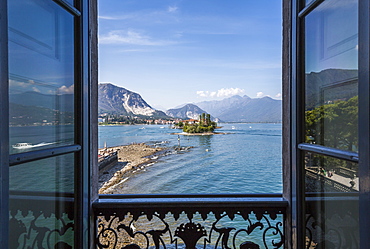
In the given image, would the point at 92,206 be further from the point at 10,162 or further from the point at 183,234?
the point at 10,162

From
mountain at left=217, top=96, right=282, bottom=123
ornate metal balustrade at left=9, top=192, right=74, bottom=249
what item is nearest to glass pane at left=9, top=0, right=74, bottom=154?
ornate metal balustrade at left=9, top=192, right=74, bottom=249

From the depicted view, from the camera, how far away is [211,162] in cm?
1809

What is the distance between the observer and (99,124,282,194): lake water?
12.9 m

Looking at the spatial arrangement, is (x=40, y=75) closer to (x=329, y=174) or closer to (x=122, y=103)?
(x=329, y=174)

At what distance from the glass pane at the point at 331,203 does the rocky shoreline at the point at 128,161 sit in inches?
474

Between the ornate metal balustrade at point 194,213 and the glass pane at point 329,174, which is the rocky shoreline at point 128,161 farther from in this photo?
the glass pane at point 329,174

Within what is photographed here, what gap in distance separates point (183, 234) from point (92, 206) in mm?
476

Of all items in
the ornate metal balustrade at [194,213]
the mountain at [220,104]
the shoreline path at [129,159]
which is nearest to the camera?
the ornate metal balustrade at [194,213]

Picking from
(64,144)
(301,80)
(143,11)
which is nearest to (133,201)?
(64,144)

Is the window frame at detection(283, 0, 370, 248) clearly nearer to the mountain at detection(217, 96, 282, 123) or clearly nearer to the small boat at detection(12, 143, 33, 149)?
the small boat at detection(12, 143, 33, 149)

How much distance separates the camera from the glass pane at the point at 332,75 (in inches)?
30.5

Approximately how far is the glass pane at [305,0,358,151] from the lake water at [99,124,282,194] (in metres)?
9.88

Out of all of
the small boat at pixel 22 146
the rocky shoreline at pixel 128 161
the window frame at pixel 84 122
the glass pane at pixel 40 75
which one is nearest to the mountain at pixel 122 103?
the rocky shoreline at pixel 128 161

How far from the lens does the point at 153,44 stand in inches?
984
